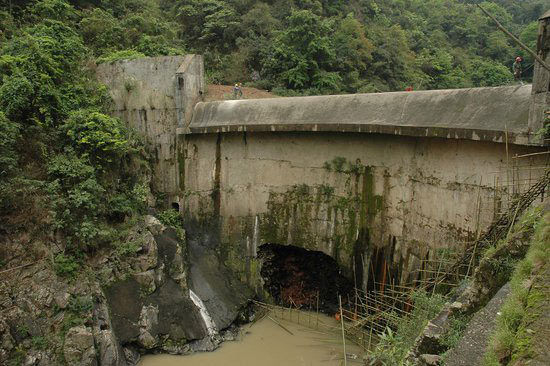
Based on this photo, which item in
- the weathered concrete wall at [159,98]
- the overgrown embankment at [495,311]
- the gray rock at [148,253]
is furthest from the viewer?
the weathered concrete wall at [159,98]

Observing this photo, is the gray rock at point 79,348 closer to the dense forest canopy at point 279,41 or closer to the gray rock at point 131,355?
the gray rock at point 131,355

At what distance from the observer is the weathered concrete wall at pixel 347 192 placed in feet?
20.0

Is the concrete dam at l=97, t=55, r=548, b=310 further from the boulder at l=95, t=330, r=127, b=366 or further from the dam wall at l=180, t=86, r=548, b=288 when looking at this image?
the boulder at l=95, t=330, r=127, b=366

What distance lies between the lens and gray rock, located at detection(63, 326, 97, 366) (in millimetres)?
5773

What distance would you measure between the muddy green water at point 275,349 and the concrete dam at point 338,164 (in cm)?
114

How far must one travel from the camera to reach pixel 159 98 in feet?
30.0

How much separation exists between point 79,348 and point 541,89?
23.0ft

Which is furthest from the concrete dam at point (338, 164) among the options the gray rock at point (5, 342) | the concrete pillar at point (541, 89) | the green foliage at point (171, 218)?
the gray rock at point (5, 342)

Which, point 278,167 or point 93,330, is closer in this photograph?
point 93,330

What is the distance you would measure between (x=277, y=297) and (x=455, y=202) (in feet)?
13.9

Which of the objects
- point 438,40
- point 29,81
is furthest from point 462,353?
point 438,40

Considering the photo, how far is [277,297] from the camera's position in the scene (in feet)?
28.7

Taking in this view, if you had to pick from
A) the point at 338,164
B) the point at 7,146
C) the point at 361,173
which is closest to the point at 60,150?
the point at 7,146

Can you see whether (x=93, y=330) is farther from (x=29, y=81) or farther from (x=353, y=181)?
(x=353, y=181)
